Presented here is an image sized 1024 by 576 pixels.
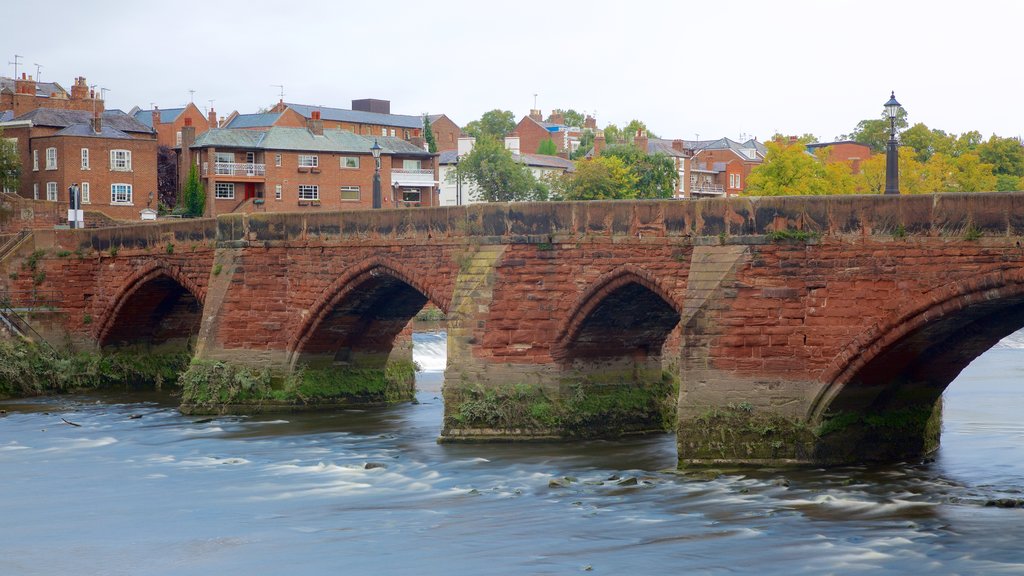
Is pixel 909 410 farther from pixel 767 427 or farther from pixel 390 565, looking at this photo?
pixel 390 565

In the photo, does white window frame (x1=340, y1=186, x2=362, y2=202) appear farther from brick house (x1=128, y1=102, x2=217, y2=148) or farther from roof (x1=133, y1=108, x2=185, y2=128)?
roof (x1=133, y1=108, x2=185, y2=128)

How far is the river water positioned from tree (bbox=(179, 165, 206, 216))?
143 feet

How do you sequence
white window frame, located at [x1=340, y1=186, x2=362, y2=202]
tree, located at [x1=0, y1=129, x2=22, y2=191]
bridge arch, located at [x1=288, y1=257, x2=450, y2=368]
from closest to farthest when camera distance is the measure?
bridge arch, located at [x1=288, y1=257, x2=450, y2=368], tree, located at [x1=0, y1=129, x2=22, y2=191], white window frame, located at [x1=340, y1=186, x2=362, y2=202]

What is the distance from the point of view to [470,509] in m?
22.2

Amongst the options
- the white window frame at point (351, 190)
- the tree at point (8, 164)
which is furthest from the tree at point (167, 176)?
the tree at point (8, 164)

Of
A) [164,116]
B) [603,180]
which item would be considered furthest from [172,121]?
[603,180]

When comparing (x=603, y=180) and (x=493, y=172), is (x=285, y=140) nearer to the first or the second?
(x=493, y=172)

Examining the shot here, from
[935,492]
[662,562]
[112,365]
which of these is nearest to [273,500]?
[662,562]

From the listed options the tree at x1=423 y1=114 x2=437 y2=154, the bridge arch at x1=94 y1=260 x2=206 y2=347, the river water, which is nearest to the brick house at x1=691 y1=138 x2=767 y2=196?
the tree at x1=423 y1=114 x2=437 y2=154

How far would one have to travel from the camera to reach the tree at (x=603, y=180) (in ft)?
249

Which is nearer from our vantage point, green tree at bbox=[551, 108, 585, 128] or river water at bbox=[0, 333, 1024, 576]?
river water at bbox=[0, 333, 1024, 576]

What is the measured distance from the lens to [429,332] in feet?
196

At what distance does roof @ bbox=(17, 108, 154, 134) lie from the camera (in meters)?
68.8

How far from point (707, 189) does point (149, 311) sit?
65454 mm
